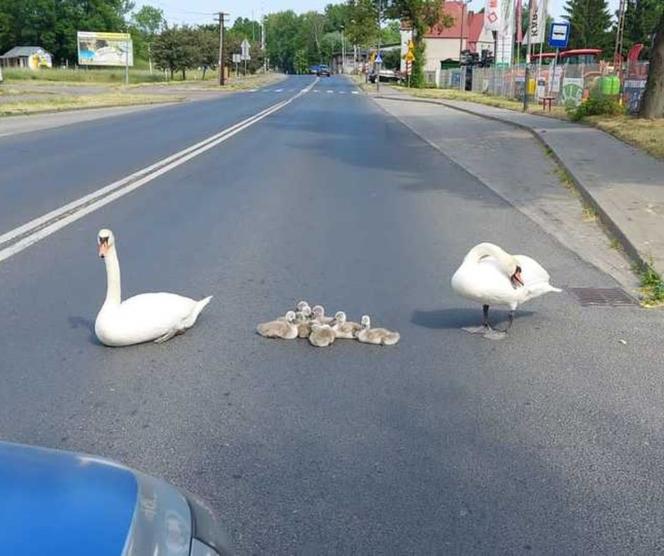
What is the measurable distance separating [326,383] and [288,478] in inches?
46.8

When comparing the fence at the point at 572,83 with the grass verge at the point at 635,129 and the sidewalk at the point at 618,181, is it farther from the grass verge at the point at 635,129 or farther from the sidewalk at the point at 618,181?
the sidewalk at the point at 618,181

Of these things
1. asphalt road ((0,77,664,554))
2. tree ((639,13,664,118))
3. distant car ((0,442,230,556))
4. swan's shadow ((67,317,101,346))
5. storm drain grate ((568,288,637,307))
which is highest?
tree ((639,13,664,118))

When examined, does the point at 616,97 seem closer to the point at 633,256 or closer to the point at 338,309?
the point at 633,256

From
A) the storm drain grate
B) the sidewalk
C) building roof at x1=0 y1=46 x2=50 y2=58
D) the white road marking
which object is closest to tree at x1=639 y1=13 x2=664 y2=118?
the sidewalk

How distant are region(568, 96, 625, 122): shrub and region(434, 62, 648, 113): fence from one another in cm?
91

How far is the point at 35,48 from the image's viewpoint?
354 ft

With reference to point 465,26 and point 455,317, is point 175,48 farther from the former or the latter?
point 455,317

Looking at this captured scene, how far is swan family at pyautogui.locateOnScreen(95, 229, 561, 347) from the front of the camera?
17.3 ft

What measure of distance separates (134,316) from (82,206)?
5.78m

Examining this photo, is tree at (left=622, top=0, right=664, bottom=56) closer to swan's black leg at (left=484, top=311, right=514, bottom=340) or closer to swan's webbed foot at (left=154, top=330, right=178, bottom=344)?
swan's black leg at (left=484, top=311, right=514, bottom=340)

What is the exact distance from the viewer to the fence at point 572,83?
27422 millimetres

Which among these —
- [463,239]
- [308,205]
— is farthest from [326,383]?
[308,205]

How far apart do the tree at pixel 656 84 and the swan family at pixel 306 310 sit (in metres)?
19.5

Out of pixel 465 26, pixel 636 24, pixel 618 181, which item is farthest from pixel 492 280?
pixel 465 26
